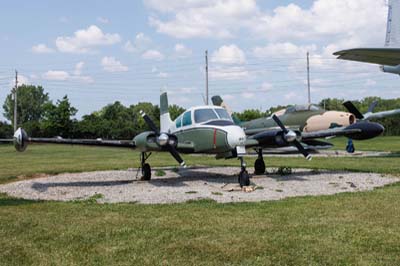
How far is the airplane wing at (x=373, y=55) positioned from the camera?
47.2ft

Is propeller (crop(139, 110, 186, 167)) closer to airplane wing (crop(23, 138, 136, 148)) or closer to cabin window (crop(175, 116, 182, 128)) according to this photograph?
airplane wing (crop(23, 138, 136, 148))

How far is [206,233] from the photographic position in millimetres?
6996

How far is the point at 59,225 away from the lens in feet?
25.2

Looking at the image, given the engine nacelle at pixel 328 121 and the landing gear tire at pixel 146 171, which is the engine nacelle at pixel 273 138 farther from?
the engine nacelle at pixel 328 121

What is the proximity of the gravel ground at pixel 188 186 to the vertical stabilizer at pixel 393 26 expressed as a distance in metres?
7.19

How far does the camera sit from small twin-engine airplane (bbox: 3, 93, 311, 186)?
13367 mm

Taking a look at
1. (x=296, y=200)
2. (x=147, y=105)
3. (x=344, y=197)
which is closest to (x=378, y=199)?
(x=344, y=197)

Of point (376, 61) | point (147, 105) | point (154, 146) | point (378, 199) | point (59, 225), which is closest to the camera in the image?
point (59, 225)

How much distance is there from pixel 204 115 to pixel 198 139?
0.84 metres

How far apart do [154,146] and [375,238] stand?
8.60 metres

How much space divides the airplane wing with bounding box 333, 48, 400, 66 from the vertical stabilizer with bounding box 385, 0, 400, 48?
420 centimetres

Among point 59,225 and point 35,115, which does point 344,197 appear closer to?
point 59,225

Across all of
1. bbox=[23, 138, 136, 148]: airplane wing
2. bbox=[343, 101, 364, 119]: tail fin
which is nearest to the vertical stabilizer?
bbox=[343, 101, 364, 119]: tail fin

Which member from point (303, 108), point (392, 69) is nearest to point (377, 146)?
point (303, 108)
